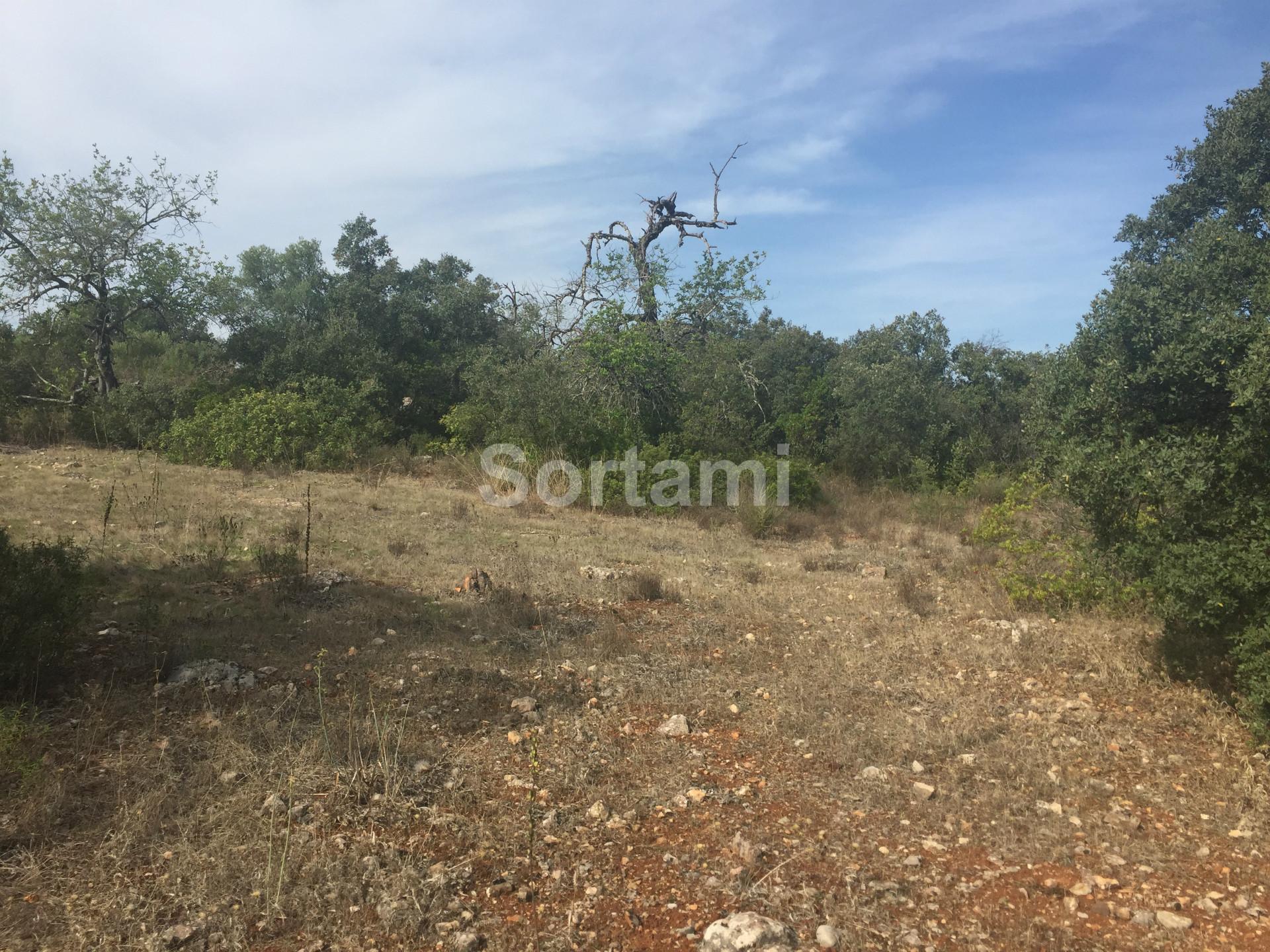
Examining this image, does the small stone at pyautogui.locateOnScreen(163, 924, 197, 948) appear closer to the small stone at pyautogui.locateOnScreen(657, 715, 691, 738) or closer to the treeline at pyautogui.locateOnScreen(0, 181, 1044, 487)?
the small stone at pyautogui.locateOnScreen(657, 715, 691, 738)

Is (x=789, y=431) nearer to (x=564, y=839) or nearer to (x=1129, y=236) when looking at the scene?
(x=1129, y=236)

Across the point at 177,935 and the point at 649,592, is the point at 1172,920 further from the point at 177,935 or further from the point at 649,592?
the point at 649,592

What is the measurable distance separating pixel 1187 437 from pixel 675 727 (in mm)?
3652

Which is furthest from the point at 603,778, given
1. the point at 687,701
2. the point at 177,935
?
the point at 177,935

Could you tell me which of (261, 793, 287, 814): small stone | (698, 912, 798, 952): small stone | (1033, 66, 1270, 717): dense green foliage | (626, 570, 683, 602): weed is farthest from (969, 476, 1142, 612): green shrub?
(261, 793, 287, 814): small stone

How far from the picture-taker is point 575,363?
1670 cm

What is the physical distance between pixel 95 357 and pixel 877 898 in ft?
65.1

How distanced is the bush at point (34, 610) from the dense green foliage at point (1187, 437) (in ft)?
19.9

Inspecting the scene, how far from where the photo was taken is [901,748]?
4.44 meters

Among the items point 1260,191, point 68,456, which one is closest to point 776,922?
point 1260,191

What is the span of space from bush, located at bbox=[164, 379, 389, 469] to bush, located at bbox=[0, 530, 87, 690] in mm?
10227

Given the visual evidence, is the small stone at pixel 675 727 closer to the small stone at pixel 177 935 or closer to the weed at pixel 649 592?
the small stone at pixel 177 935

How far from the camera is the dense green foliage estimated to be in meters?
4.37

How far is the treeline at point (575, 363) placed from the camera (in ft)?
19.0
